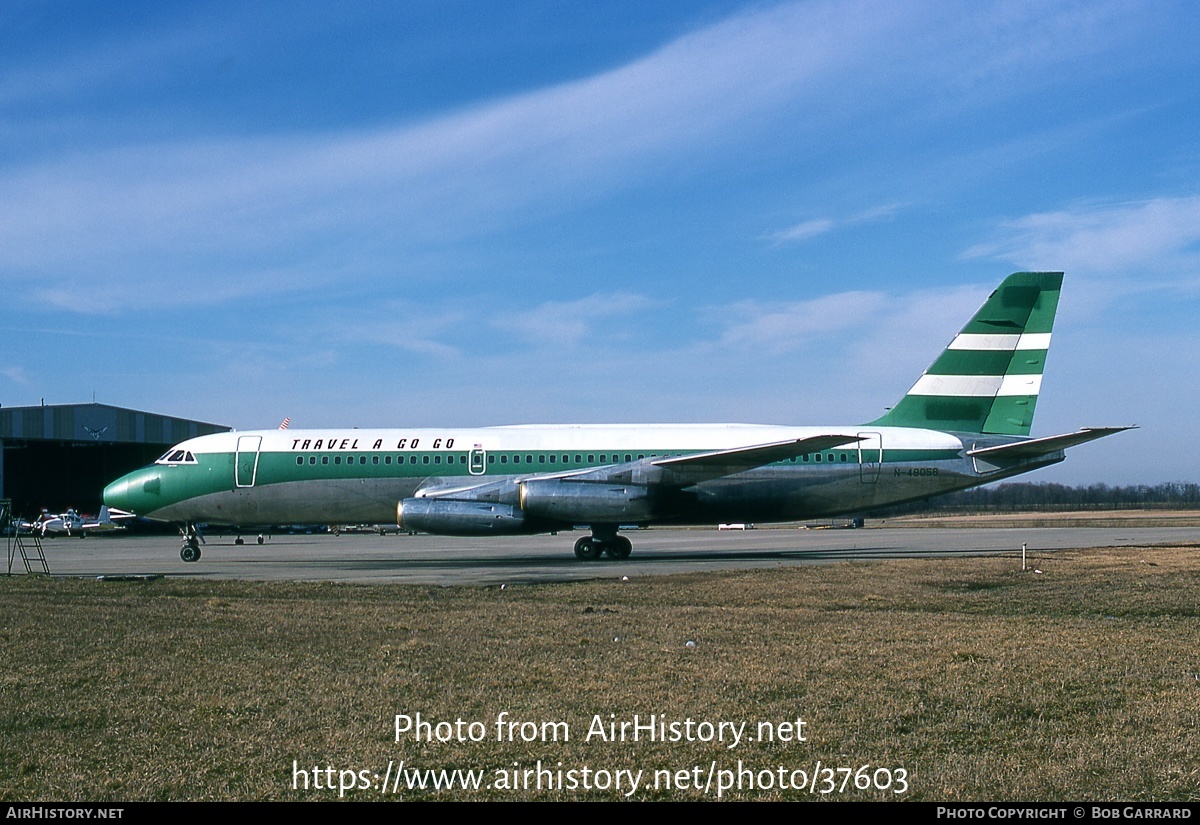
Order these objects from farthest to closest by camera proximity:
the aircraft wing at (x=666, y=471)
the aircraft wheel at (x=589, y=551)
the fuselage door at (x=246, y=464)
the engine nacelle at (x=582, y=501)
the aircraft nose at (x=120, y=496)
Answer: the aircraft nose at (x=120, y=496), the fuselage door at (x=246, y=464), the aircraft wheel at (x=589, y=551), the aircraft wing at (x=666, y=471), the engine nacelle at (x=582, y=501)

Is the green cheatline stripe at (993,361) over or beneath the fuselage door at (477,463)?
over

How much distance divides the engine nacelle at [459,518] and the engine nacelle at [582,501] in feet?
1.81

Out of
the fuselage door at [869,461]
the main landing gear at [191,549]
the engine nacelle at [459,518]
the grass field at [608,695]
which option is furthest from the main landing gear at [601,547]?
the grass field at [608,695]

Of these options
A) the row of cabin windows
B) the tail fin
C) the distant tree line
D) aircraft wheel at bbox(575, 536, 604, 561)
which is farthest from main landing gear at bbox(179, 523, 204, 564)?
the distant tree line

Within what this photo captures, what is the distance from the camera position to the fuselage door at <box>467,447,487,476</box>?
86.6ft

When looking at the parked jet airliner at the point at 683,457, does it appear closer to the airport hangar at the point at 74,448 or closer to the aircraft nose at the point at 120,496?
the aircraft nose at the point at 120,496

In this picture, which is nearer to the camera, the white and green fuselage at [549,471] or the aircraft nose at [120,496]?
the white and green fuselage at [549,471]

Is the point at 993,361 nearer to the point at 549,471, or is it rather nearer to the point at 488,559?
the point at 549,471

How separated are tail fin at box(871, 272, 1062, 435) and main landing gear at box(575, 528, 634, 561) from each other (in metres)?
9.25

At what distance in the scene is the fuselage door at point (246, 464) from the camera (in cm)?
2684

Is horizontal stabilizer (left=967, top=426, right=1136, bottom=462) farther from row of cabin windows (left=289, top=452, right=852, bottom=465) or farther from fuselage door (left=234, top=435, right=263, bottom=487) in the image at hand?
fuselage door (left=234, top=435, right=263, bottom=487)

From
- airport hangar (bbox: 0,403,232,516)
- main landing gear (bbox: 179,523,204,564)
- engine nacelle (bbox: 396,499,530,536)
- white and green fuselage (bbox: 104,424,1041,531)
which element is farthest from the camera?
airport hangar (bbox: 0,403,232,516)

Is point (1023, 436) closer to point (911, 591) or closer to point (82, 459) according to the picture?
point (911, 591)
